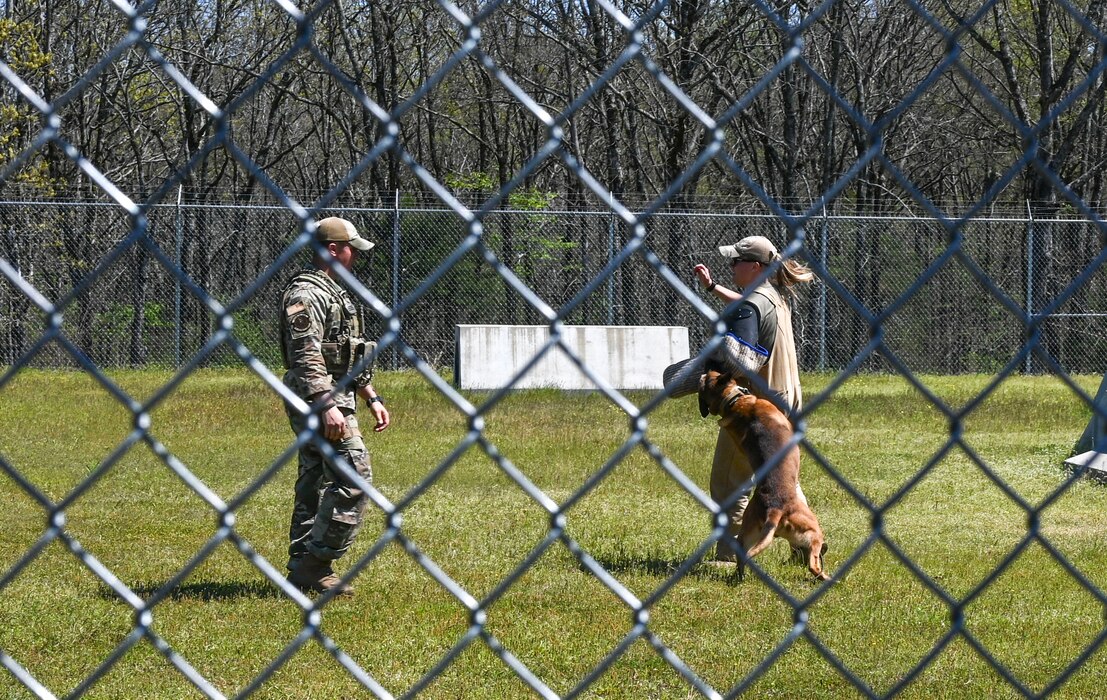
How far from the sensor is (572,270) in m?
18.1

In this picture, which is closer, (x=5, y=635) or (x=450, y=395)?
(x=450, y=395)

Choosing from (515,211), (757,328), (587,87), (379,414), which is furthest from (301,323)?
(587,87)

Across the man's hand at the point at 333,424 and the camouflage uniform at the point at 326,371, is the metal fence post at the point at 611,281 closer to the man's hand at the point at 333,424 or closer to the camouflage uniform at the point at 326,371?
the camouflage uniform at the point at 326,371

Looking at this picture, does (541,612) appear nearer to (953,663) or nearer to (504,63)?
(953,663)

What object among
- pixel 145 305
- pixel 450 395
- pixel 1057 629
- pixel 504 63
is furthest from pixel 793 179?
pixel 450 395

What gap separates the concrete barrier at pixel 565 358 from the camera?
14930 millimetres

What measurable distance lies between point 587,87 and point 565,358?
5.76 metres

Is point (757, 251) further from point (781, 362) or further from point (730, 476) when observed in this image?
point (730, 476)

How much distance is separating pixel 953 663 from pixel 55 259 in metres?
15.1

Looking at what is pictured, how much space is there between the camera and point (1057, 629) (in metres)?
5.48

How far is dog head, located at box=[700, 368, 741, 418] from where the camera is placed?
6.14 m

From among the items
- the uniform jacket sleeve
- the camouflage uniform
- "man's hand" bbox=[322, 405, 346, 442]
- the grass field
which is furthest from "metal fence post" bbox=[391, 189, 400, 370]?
"man's hand" bbox=[322, 405, 346, 442]

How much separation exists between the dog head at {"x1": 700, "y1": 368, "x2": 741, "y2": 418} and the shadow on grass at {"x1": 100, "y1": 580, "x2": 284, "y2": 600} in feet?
7.43

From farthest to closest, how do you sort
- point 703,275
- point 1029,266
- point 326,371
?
point 1029,266 < point 703,275 < point 326,371
